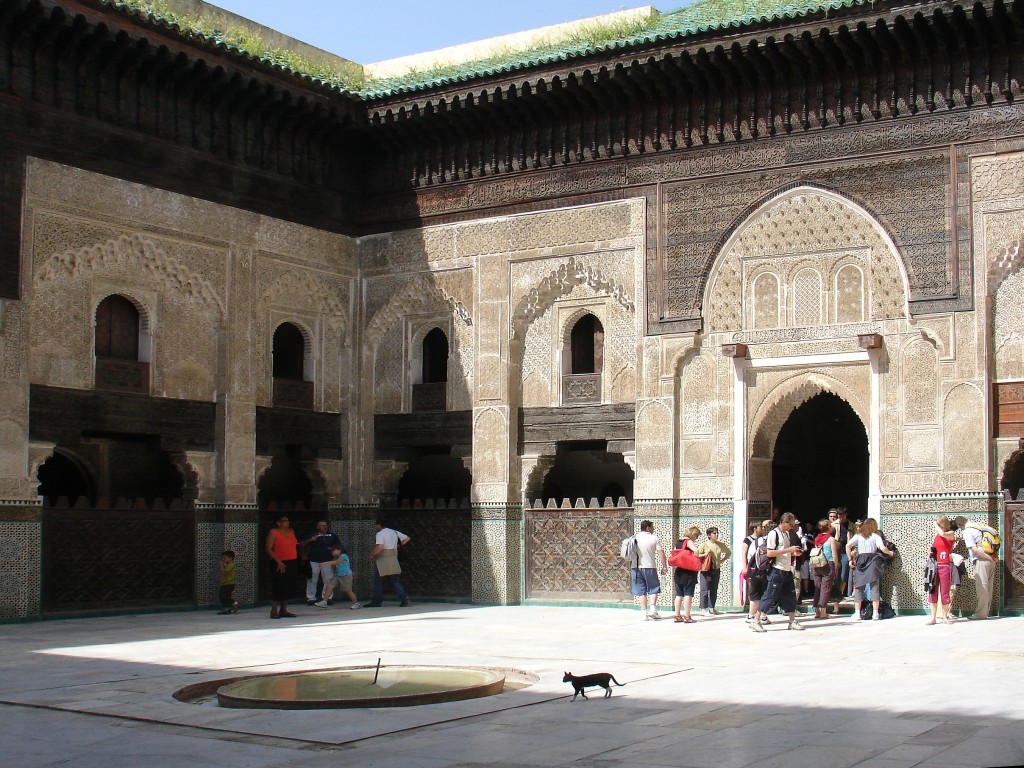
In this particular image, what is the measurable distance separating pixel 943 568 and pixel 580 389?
417cm

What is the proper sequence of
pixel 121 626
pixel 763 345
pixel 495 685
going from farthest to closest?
1. pixel 763 345
2. pixel 121 626
3. pixel 495 685

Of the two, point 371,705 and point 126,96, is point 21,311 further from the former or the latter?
point 371,705

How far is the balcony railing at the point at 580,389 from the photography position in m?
13.8

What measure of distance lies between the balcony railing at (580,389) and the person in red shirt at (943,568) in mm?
3776

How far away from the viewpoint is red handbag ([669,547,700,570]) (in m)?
11.4

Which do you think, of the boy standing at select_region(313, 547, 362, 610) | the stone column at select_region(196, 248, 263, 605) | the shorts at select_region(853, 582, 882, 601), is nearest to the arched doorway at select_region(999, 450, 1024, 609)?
the shorts at select_region(853, 582, 882, 601)

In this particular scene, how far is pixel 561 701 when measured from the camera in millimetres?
6836

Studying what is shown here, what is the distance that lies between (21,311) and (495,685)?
6.70m

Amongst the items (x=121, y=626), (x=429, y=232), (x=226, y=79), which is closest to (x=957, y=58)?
(x=429, y=232)

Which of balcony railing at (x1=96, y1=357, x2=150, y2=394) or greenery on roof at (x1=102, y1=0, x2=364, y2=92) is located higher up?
greenery on roof at (x1=102, y1=0, x2=364, y2=92)

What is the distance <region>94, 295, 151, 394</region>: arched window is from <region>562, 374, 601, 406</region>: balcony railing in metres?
4.06

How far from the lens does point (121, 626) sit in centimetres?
1152

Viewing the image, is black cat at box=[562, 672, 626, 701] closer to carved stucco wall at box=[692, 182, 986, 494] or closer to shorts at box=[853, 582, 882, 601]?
shorts at box=[853, 582, 882, 601]

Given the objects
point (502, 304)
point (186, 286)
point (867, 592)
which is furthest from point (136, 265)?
point (867, 592)
